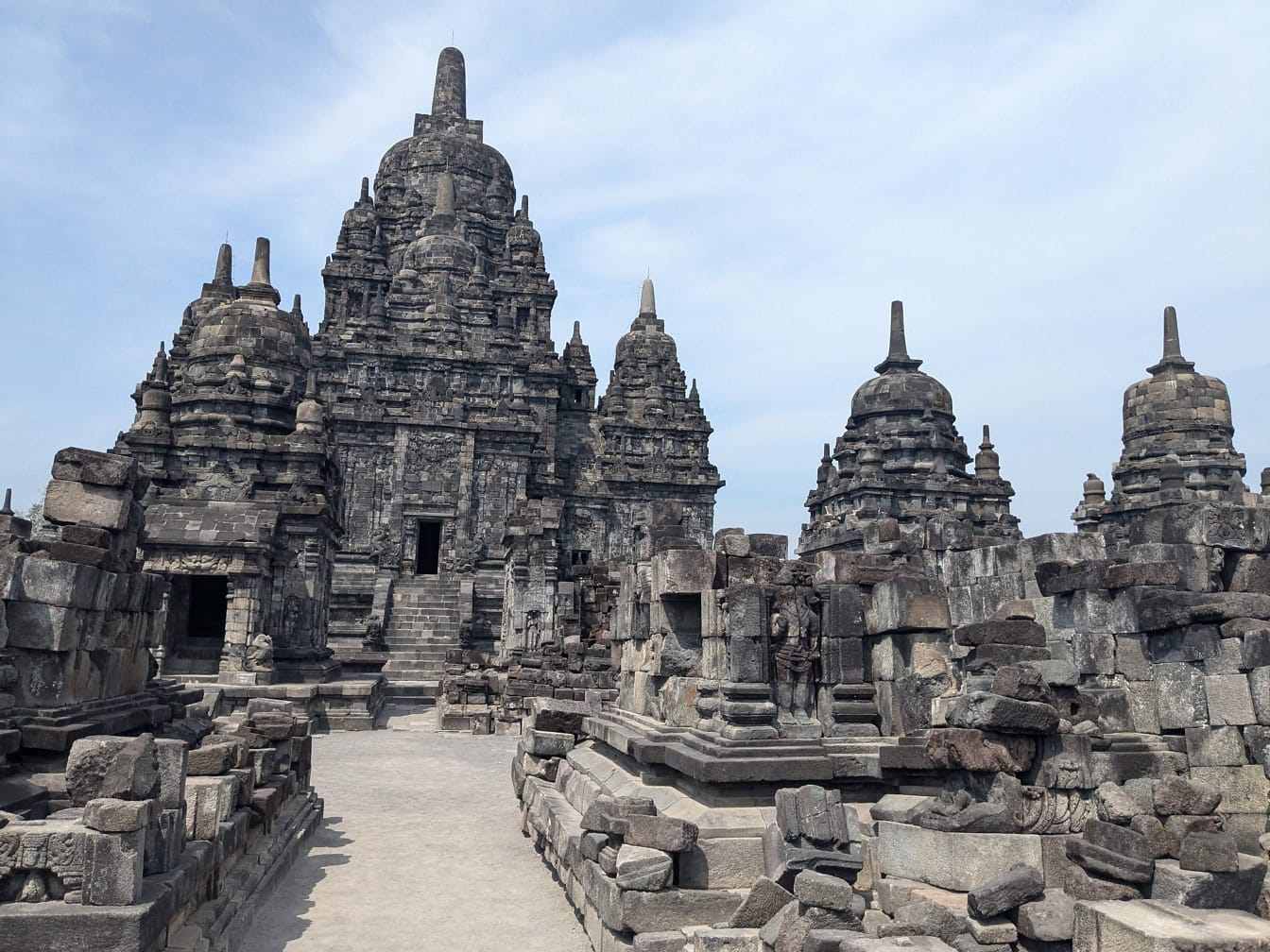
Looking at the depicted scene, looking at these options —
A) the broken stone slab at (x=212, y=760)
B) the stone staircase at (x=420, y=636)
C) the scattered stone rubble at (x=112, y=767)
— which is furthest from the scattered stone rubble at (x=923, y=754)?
the stone staircase at (x=420, y=636)

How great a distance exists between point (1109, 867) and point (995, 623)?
2616mm

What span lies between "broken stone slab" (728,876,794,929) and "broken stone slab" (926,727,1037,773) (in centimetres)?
159

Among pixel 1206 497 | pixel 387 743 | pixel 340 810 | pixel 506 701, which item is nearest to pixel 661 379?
pixel 1206 497

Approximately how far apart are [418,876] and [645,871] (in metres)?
3.23

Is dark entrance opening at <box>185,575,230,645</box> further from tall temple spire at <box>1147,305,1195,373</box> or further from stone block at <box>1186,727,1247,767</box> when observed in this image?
tall temple spire at <box>1147,305,1195,373</box>

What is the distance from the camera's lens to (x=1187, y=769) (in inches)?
348

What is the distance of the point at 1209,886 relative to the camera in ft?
17.4

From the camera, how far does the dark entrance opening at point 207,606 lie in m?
22.6

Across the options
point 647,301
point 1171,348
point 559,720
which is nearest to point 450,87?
point 647,301

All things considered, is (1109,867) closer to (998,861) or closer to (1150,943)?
(998,861)

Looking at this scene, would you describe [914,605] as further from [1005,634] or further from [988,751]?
[988,751]

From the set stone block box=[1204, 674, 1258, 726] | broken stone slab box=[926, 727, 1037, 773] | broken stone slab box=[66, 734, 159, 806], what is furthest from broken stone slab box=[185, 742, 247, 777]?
stone block box=[1204, 674, 1258, 726]

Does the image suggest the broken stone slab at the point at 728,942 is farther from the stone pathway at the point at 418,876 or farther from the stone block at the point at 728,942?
the stone pathway at the point at 418,876

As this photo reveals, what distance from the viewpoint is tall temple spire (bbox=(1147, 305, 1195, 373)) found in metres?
29.7
